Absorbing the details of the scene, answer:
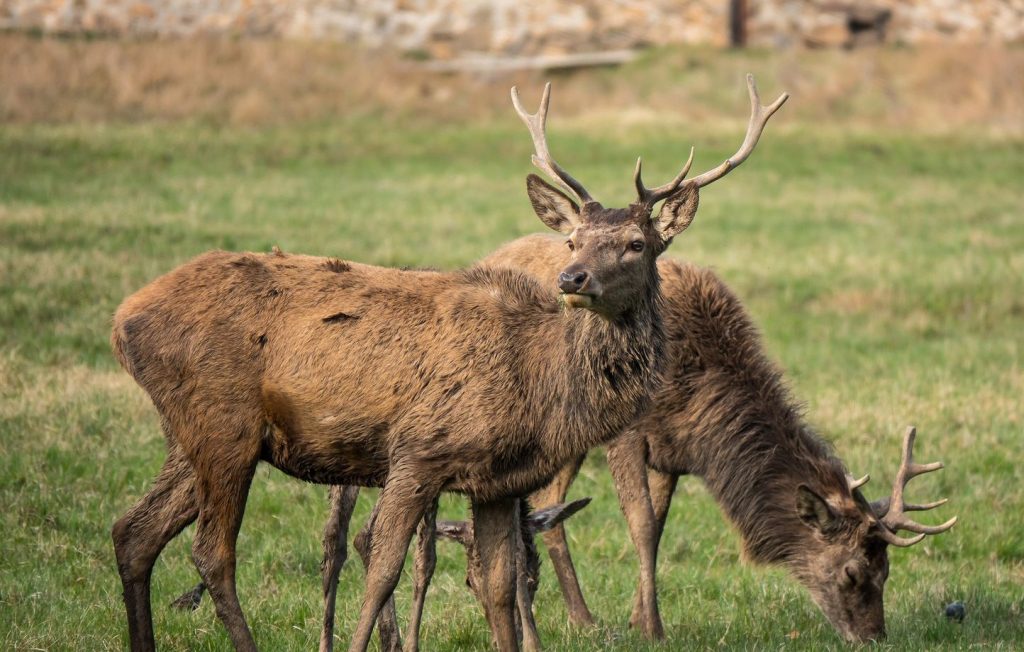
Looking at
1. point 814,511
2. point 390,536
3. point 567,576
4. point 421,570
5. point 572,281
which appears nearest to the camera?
point 572,281

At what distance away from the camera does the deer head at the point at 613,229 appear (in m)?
6.19

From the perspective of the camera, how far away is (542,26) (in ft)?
95.3

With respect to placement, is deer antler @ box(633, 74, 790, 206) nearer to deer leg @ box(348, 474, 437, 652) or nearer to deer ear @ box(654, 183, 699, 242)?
deer ear @ box(654, 183, 699, 242)

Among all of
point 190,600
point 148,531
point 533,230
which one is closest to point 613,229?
point 148,531

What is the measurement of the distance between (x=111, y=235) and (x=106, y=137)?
598 cm

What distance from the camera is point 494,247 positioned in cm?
1630

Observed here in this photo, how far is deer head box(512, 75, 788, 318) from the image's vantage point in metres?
6.19

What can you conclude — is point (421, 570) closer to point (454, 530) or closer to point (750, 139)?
point (454, 530)

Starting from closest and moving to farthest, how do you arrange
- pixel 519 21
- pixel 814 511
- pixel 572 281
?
1. pixel 572 281
2. pixel 814 511
3. pixel 519 21

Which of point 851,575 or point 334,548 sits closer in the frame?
point 334,548

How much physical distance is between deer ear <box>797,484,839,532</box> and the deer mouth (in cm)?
193

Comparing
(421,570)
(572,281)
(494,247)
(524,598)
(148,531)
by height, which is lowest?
(494,247)

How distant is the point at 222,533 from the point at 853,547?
315cm

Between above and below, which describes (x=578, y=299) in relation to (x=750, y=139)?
below
